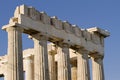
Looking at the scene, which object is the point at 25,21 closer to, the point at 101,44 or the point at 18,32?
the point at 18,32

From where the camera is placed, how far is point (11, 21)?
29656 mm

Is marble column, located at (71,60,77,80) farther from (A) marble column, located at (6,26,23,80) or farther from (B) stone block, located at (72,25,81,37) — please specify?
(A) marble column, located at (6,26,23,80)

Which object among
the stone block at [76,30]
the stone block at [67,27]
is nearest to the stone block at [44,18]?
the stone block at [67,27]

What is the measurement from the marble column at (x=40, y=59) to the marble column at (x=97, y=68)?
7.04 metres

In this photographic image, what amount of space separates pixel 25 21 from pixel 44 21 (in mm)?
2217

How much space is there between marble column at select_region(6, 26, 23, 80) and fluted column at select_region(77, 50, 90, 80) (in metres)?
7.61

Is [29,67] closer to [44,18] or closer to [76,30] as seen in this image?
[76,30]

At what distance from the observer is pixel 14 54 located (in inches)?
1134

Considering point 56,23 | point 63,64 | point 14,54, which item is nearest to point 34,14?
point 56,23

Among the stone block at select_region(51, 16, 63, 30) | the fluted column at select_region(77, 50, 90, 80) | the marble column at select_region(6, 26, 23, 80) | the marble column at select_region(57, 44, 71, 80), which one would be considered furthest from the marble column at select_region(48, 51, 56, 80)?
the marble column at select_region(6, 26, 23, 80)

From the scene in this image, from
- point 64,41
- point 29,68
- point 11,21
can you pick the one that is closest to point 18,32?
point 11,21

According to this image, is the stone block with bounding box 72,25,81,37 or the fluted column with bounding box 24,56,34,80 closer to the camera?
the stone block with bounding box 72,25,81,37

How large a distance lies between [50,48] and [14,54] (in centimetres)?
805

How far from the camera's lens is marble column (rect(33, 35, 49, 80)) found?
3092 centimetres
